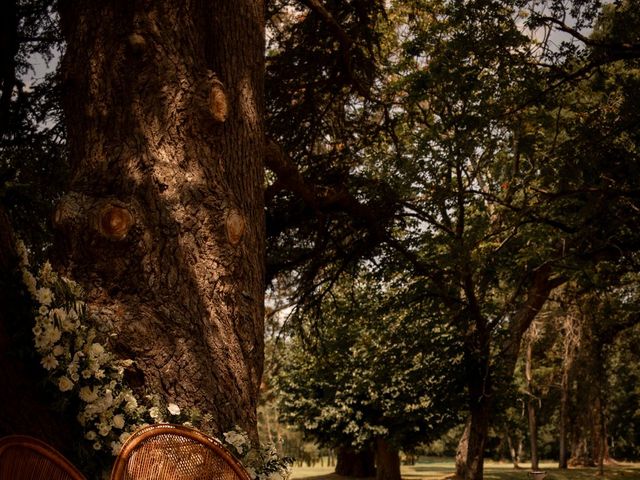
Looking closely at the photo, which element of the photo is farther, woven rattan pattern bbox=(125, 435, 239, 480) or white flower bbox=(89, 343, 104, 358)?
white flower bbox=(89, 343, 104, 358)

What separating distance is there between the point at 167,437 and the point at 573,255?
6407 millimetres

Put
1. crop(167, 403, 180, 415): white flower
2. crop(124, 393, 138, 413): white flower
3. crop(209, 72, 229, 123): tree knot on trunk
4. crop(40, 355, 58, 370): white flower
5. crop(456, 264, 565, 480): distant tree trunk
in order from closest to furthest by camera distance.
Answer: crop(40, 355, 58, 370): white flower
crop(124, 393, 138, 413): white flower
crop(167, 403, 180, 415): white flower
crop(209, 72, 229, 123): tree knot on trunk
crop(456, 264, 565, 480): distant tree trunk

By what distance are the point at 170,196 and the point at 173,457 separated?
1.68 m

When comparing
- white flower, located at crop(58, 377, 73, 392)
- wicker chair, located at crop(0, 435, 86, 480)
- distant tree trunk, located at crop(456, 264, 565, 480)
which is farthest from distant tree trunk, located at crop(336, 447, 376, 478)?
wicker chair, located at crop(0, 435, 86, 480)

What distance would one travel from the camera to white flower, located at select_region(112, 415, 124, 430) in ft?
10.3

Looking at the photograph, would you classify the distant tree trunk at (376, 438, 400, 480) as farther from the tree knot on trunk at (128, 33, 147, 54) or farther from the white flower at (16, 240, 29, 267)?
the white flower at (16, 240, 29, 267)

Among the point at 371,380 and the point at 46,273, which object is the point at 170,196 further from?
the point at 371,380

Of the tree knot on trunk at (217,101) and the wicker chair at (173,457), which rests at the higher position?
the tree knot on trunk at (217,101)

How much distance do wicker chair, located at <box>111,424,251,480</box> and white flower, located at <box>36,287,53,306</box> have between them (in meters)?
0.73

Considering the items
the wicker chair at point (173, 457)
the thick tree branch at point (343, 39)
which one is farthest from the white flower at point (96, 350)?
the thick tree branch at point (343, 39)

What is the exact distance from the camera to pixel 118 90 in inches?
167

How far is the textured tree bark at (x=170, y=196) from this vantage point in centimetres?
379

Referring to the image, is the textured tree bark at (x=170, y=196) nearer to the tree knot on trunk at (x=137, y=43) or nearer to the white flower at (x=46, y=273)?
the tree knot on trunk at (x=137, y=43)

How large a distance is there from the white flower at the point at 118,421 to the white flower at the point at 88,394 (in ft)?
0.50
